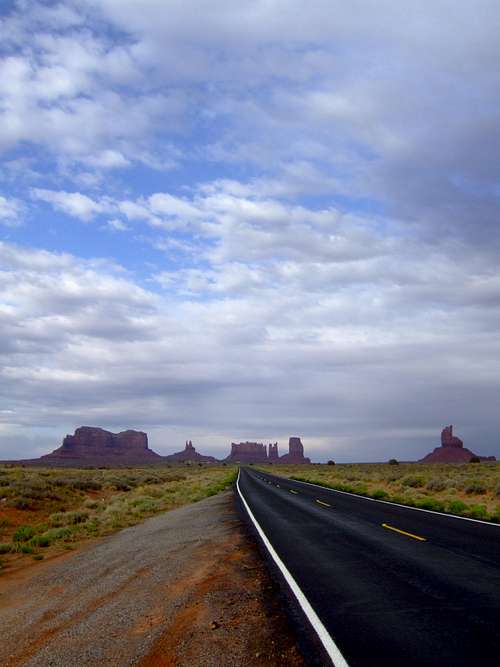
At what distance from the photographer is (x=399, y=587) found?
845cm

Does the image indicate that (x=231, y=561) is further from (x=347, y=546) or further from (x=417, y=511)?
(x=417, y=511)

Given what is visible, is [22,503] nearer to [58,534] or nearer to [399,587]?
[58,534]

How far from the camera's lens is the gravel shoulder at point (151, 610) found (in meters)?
6.37

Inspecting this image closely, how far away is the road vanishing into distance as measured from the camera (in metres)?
5.65

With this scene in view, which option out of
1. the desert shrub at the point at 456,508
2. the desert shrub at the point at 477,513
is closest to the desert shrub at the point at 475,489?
the desert shrub at the point at 456,508

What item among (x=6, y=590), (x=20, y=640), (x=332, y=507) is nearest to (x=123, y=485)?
(x=332, y=507)

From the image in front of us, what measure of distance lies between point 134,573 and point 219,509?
13.2 meters

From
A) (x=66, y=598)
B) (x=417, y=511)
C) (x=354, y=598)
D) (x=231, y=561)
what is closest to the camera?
(x=354, y=598)

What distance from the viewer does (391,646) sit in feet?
18.9

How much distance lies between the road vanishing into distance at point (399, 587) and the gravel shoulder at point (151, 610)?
69 centimetres

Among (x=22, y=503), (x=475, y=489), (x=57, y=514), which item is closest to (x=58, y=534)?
(x=57, y=514)

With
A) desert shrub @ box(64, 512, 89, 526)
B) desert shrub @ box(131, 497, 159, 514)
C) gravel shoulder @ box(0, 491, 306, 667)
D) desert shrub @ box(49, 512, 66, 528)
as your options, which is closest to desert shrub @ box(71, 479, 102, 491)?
desert shrub @ box(131, 497, 159, 514)

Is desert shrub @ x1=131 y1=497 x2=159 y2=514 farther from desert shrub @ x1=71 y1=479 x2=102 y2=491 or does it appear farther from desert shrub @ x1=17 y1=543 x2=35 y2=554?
desert shrub @ x1=71 y1=479 x2=102 y2=491

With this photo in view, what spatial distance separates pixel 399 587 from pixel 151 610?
382 cm
